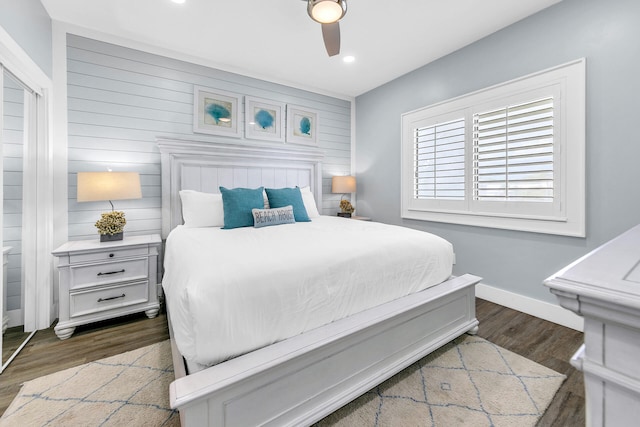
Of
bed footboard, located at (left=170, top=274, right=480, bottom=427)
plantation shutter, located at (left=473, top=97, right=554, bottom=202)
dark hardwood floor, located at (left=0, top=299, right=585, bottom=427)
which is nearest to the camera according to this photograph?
bed footboard, located at (left=170, top=274, right=480, bottom=427)

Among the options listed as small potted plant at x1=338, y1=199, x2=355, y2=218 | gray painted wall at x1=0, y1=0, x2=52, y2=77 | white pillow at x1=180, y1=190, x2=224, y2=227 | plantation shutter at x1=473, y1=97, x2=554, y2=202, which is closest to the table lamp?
white pillow at x1=180, y1=190, x2=224, y2=227

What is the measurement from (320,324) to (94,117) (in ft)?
9.87

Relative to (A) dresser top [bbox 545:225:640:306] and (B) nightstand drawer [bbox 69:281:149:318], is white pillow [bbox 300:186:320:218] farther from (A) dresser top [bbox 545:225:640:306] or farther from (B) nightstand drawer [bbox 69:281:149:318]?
(A) dresser top [bbox 545:225:640:306]

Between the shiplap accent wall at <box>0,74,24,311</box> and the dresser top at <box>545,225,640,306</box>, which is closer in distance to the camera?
the dresser top at <box>545,225,640,306</box>

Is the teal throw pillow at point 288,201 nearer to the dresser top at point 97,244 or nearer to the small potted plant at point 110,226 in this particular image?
the dresser top at point 97,244

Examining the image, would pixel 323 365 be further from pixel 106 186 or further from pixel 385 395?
pixel 106 186

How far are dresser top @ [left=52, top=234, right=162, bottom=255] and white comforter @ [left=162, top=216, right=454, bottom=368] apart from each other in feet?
2.27

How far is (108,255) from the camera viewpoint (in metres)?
2.46

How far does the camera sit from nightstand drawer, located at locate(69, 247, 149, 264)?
2.33 metres

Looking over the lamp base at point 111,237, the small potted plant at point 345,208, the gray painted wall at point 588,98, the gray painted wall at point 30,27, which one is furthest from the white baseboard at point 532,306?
the gray painted wall at point 30,27

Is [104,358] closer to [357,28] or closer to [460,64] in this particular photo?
[357,28]

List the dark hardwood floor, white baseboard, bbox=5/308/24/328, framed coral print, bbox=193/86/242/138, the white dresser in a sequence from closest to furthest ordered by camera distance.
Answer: the white dresser → the dark hardwood floor → white baseboard, bbox=5/308/24/328 → framed coral print, bbox=193/86/242/138

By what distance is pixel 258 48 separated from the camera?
316cm

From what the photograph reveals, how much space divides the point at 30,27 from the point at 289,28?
2066 mm
